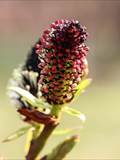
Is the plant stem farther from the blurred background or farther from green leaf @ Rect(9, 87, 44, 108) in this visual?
the blurred background

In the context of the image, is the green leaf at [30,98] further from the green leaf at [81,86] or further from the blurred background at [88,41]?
the blurred background at [88,41]

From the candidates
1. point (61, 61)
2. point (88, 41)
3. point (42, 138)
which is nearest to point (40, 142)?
point (42, 138)

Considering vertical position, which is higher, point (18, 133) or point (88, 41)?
point (88, 41)

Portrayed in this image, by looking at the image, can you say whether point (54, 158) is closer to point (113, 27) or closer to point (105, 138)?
point (105, 138)

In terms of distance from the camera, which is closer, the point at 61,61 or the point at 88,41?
the point at 61,61

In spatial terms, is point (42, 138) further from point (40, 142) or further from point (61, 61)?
point (61, 61)

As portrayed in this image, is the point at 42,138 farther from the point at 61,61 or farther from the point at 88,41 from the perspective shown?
the point at 88,41

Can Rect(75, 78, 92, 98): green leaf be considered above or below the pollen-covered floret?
below

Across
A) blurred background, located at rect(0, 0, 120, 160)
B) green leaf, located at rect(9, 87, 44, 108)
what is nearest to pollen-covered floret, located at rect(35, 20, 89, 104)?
green leaf, located at rect(9, 87, 44, 108)

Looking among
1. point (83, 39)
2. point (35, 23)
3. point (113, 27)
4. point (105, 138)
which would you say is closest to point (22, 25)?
point (35, 23)

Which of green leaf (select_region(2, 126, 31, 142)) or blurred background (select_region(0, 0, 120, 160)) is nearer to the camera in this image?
green leaf (select_region(2, 126, 31, 142))

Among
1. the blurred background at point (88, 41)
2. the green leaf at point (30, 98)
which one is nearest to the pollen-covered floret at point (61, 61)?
the green leaf at point (30, 98)
